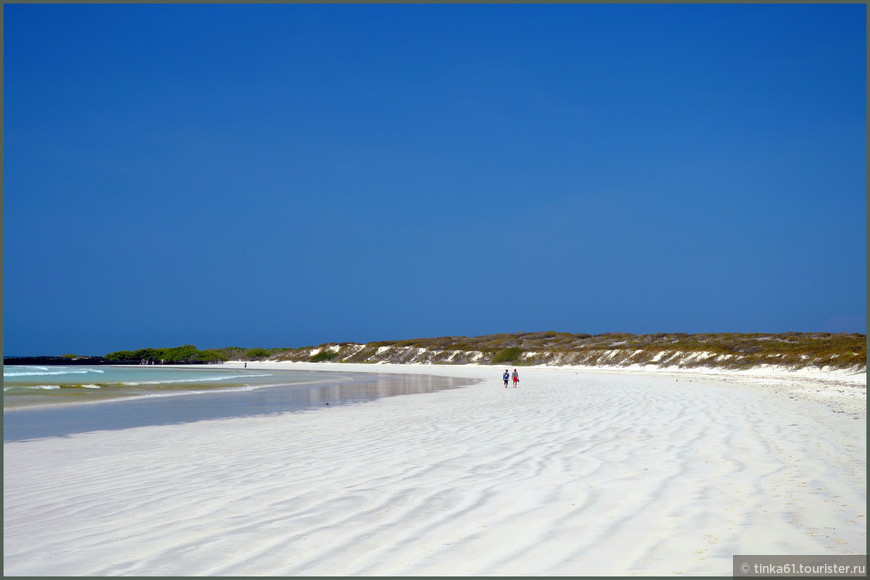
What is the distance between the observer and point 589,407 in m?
17.0

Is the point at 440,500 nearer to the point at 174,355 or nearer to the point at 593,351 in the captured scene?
the point at 593,351

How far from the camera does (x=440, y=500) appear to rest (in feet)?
21.0

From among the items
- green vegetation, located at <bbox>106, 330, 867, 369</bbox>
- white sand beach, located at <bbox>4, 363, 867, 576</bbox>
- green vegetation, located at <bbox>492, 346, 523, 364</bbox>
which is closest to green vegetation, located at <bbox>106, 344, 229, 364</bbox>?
green vegetation, located at <bbox>106, 330, 867, 369</bbox>

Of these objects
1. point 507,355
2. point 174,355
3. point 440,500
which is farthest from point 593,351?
point 174,355

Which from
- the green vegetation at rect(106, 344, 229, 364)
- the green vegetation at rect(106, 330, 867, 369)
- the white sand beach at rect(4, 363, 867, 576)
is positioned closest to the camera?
the white sand beach at rect(4, 363, 867, 576)

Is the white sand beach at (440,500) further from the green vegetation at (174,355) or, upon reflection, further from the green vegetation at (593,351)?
the green vegetation at (174,355)

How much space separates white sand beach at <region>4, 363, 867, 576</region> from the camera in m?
4.67

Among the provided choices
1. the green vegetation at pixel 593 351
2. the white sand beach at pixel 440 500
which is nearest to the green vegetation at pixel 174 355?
the green vegetation at pixel 593 351

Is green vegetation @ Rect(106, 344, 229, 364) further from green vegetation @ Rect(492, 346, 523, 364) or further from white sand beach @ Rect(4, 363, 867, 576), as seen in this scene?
white sand beach @ Rect(4, 363, 867, 576)

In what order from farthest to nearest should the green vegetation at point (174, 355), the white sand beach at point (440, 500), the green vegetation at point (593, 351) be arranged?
the green vegetation at point (174, 355), the green vegetation at point (593, 351), the white sand beach at point (440, 500)

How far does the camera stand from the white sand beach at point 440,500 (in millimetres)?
4672

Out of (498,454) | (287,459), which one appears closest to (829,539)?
(498,454)

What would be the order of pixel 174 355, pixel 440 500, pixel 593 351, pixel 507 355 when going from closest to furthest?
pixel 440 500 < pixel 593 351 < pixel 507 355 < pixel 174 355

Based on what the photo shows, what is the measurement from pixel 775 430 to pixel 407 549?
355 inches
